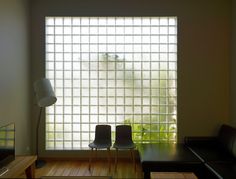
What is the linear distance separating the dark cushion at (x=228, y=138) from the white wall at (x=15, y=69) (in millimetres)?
3367

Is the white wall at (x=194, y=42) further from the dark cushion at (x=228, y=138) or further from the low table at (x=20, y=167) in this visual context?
the low table at (x=20, y=167)

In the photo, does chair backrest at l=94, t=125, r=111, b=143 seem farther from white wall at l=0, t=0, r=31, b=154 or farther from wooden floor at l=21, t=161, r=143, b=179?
white wall at l=0, t=0, r=31, b=154

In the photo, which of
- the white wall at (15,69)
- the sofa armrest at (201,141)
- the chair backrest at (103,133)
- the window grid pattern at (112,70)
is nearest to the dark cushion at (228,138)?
the sofa armrest at (201,141)

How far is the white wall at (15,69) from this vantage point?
3.55 meters

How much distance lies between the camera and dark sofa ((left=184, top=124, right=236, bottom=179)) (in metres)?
3.10

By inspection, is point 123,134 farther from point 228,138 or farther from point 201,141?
point 228,138

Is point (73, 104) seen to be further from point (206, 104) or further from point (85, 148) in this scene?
point (206, 104)

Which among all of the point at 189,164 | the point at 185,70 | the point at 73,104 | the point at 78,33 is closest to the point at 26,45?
the point at 78,33

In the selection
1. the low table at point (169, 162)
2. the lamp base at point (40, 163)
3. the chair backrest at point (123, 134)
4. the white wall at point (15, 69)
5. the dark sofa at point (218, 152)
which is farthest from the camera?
the chair backrest at point (123, 134)

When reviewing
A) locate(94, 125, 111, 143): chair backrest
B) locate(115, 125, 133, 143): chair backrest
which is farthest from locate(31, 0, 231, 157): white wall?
locate(94, 125, 111, 143): chair backrest

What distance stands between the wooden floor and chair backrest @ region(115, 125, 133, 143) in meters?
0.45

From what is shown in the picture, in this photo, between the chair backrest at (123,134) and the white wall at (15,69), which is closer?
the white wall at (15,69)

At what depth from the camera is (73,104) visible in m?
4.70

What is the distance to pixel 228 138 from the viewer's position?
401 centimetres
